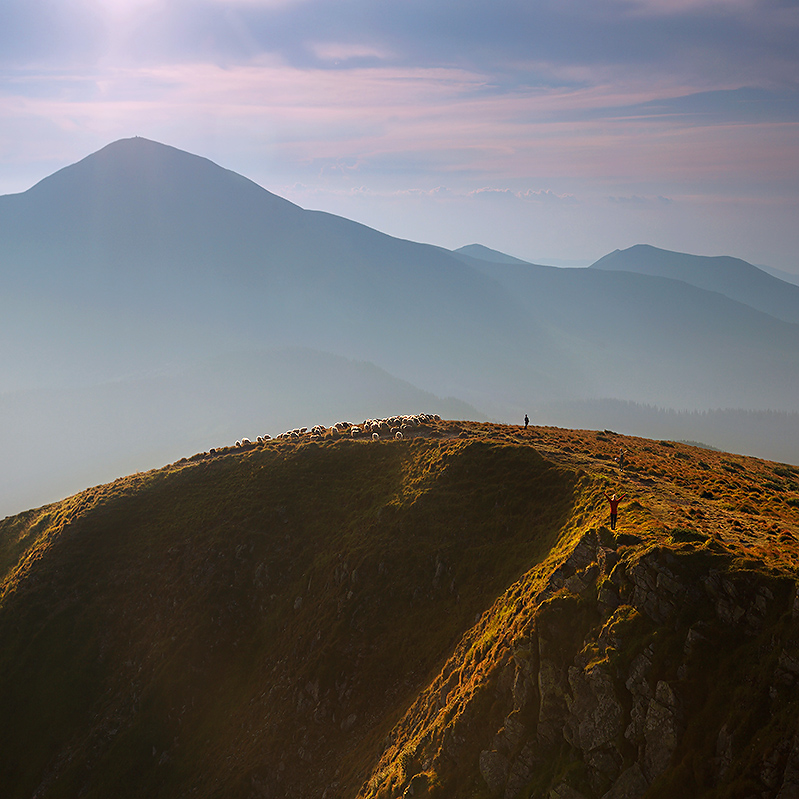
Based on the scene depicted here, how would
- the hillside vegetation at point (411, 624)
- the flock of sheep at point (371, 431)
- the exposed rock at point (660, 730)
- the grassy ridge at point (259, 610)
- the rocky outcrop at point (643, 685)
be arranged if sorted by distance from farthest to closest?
the flock of sheep at point (371, 431), the grassy ridge at point (259, 610), the hillside vegetation at point (411, 624), the exposed rock at point (660, 730), the rocky outcrop at point (643, 685)

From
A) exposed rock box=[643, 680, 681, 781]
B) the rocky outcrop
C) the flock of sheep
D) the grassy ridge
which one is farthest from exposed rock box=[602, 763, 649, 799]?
the flock of sheep

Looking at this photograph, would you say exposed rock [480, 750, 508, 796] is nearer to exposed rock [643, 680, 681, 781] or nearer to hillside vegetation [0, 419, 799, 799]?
hillside vegetation [0, 419, 799, 799]

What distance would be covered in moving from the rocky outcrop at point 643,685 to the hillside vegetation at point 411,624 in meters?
0.09

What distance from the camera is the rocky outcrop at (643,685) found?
18.1m

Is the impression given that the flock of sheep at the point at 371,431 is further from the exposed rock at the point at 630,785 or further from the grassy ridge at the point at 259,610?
the exposed rock at the point at 630,785

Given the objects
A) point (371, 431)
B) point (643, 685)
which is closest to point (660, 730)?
point (643, 685)

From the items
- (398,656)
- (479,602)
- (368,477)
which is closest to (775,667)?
(479,602)

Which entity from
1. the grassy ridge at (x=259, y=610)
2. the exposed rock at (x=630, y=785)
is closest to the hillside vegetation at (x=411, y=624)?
the exposed rock at (x=630, y=785)

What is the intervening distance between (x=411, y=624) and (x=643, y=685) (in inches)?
782

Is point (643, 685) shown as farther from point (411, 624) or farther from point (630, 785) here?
point (411, 624)

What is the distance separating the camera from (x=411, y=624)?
1495 inches

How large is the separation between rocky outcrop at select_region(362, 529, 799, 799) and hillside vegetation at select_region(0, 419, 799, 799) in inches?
3.4

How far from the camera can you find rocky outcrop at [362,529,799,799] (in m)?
18.1

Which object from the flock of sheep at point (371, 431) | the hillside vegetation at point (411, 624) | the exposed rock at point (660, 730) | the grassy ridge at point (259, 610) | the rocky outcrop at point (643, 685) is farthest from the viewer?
the flock of sheep at point (371, 431)
